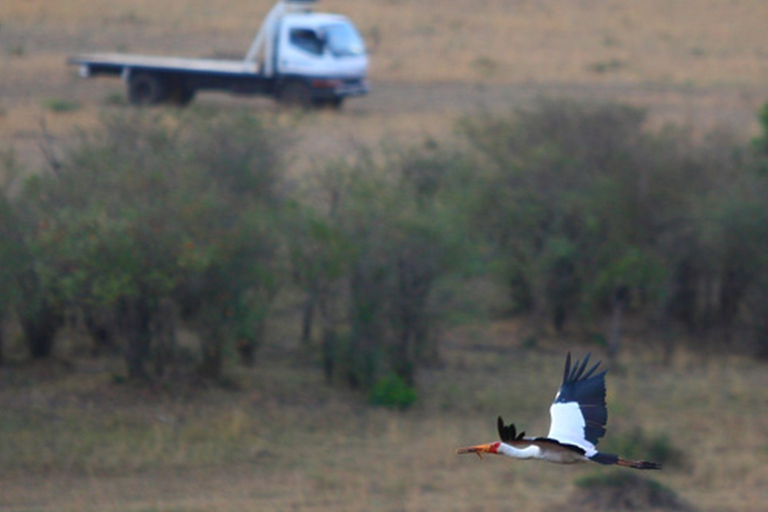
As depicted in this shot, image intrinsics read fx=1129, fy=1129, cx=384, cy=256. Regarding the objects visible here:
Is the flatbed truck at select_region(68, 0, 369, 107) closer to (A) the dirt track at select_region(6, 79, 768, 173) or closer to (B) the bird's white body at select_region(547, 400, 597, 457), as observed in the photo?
(A) the dirt track at select_region(6, 79, 768, 173)

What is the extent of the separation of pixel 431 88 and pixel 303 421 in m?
19.6

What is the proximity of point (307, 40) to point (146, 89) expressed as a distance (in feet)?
11.4

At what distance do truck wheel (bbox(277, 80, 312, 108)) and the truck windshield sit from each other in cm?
109

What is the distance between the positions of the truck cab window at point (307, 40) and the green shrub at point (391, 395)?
1311cm

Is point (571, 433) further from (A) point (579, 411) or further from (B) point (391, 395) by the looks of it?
(B) point (391, 395)

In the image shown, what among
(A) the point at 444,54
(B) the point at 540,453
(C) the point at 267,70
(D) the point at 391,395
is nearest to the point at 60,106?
(C) the point at 267,70

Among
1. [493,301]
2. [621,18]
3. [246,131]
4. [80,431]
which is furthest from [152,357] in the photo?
[621,18]

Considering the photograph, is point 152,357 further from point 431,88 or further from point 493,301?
point 431,88

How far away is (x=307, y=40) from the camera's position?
23625mm

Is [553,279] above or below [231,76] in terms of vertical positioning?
below

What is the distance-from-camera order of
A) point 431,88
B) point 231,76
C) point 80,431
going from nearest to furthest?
point 80,431, point 231,76, point 431,88

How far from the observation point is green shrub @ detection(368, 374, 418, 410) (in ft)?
37.7

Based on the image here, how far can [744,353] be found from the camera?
1444 cm

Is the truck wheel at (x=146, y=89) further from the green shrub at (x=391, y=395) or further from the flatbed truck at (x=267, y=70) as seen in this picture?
the green shrub at (x=391, y=395)
